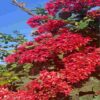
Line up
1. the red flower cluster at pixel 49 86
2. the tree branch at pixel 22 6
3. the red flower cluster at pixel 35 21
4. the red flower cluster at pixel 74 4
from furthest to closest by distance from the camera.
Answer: the tree branch at pixel 22 6
the red flower cluster at pixel 35 21
the red flower cluster at pixel 74 4
the red flower cluster at pixel 49 86

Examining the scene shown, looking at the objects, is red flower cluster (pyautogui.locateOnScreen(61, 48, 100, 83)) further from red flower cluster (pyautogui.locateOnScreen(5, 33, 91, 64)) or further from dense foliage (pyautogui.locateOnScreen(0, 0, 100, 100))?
red flower cluster (pyautogui.locateOnScreen(5, 33, 91, 64))

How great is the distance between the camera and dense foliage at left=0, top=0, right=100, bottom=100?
4.96 m

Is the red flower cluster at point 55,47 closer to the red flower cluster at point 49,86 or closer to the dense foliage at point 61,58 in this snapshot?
the dense foliage at point 61,58

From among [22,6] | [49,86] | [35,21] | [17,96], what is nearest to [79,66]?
[49,86]

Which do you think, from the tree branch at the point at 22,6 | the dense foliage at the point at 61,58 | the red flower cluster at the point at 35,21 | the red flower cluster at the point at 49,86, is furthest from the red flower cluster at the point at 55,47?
the tree branch at the point at 22,6

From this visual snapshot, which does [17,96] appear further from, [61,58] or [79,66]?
[61,58]

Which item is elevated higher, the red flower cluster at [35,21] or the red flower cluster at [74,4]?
the red flower cluster at [74,4]

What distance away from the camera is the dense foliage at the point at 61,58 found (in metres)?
4.96

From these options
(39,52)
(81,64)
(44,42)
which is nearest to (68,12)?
(44,42)

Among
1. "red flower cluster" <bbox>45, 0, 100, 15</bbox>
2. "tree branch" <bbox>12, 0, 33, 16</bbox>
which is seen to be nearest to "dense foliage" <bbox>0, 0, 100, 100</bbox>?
"red flower cluster" <bbox>45, 0, 100, 15</bbox>

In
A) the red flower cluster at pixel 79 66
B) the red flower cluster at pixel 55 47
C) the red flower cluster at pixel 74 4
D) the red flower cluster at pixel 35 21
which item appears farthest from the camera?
the red flower cluster at pixel 35 21

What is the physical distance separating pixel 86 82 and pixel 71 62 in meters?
0.34

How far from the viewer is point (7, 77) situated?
19.6ft

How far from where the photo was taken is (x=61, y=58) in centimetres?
566
